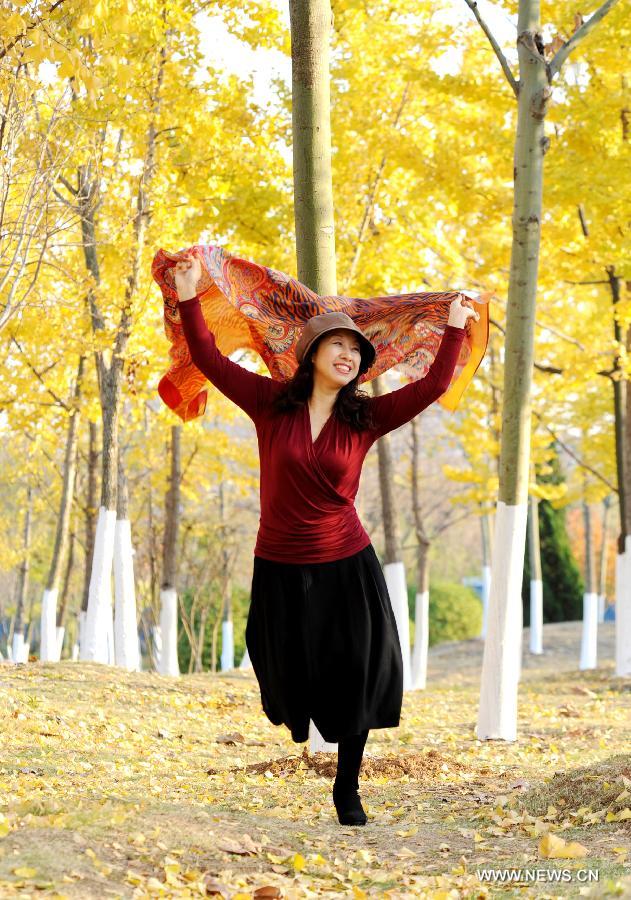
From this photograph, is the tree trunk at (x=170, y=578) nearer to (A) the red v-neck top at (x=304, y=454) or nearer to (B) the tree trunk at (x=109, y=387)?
(B) the tree trunk at (x=109, y=387)

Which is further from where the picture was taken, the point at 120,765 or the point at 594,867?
the point at 120,765

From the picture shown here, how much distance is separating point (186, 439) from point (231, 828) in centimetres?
1353

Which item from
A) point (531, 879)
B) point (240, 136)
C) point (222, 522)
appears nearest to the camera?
point (531, 879)

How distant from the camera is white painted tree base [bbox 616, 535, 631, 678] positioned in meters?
12.6

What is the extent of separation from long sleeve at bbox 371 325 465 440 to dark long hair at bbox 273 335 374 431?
5cm

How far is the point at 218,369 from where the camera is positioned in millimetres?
4566

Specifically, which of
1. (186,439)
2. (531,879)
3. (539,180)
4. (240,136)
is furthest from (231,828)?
(186,439)

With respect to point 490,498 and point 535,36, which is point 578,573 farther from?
point 535,36

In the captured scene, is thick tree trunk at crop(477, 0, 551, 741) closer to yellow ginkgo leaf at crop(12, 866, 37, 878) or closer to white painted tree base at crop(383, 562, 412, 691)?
white painted tree base at crop(383, 562, 412, 691)

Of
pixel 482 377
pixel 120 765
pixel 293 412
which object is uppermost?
pixel 482 377

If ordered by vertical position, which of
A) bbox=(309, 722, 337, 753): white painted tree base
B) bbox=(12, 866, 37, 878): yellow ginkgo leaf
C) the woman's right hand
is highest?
the woman's right hand

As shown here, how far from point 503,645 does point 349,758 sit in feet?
10.3

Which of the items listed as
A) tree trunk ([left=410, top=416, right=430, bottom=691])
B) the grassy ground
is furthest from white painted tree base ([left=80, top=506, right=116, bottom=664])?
tree trunk ([left=410, top=416, right=430, bottom=691])

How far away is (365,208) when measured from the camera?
1198 centimetres
